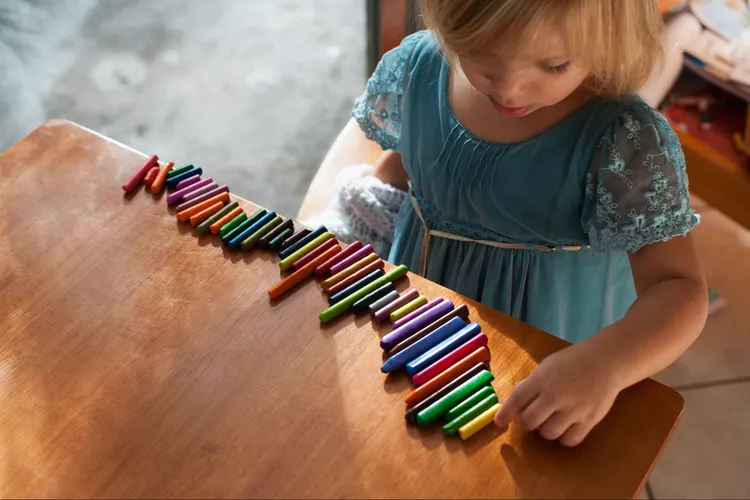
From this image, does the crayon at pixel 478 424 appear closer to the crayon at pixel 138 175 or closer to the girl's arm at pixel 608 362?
the girl's arm at pixel 608 362

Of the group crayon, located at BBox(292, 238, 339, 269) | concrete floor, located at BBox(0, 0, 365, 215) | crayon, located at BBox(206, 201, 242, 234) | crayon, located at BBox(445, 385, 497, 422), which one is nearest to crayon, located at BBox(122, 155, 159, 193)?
crayon, located at BBox(206, 201, 242, 234)

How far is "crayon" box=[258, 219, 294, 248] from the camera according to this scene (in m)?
0.77

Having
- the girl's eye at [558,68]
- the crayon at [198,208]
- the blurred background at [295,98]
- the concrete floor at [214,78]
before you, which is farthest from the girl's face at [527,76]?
the concrete floor at [214,78]

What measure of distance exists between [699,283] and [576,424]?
212 millimetres

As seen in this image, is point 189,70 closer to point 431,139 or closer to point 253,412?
point 431,139

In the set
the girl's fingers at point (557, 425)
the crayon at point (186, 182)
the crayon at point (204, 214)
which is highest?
the crayon at point (186, 182)

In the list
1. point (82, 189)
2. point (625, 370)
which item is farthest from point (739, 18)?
point (82, 189)

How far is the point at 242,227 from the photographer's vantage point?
31.0 inches

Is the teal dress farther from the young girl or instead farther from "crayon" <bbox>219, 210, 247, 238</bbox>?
"crayon" <bbox>219, 210, 247, 238</bbox>

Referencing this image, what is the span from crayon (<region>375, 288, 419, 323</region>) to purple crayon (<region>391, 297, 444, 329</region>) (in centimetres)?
Answer: 1

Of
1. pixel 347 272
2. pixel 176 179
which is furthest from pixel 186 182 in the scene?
pixel 347 272

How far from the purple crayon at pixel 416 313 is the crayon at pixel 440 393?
0.25 feet

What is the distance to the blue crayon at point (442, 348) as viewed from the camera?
2.18ft

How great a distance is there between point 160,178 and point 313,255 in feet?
0.67
